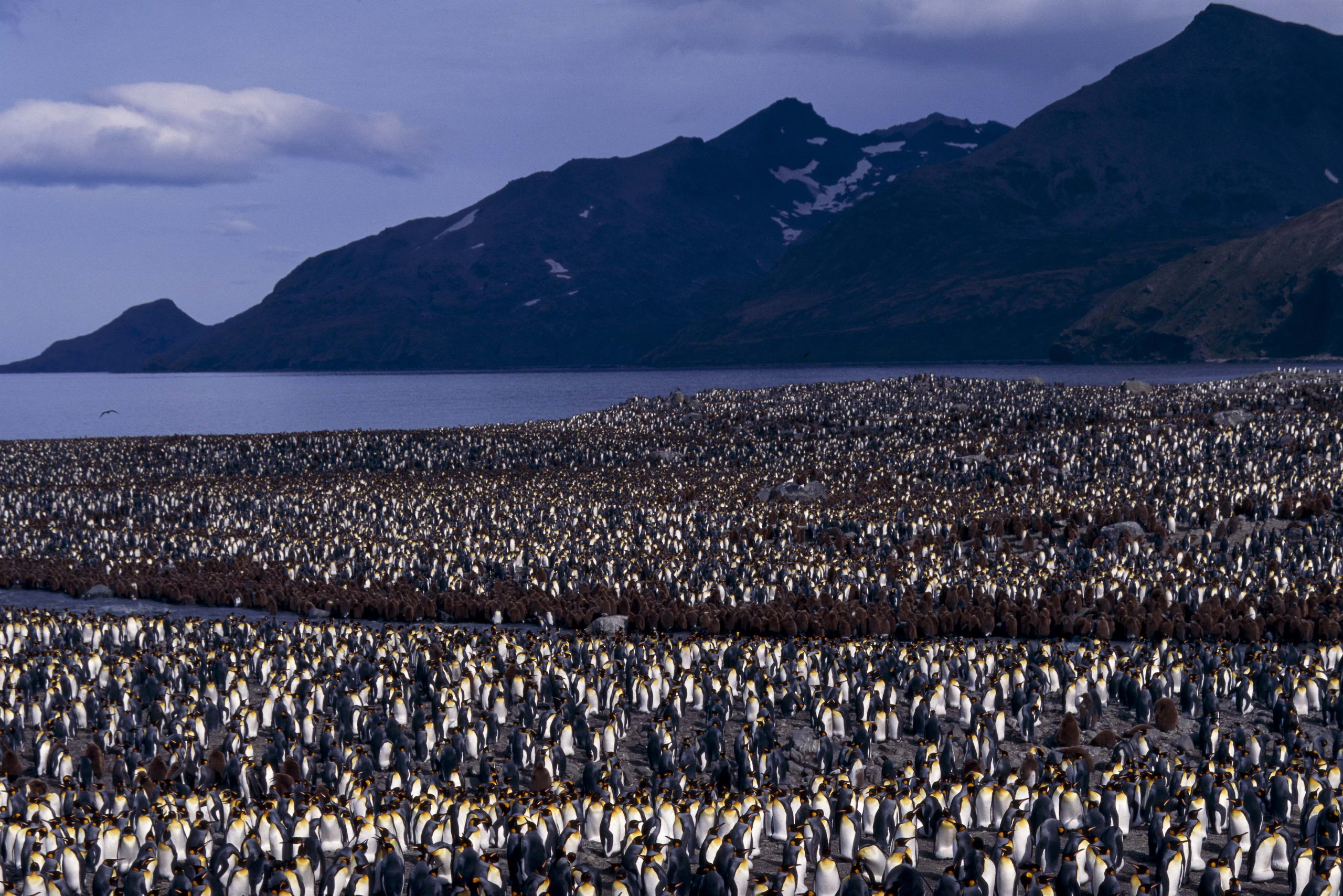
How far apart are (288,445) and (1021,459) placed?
3740 centimetres

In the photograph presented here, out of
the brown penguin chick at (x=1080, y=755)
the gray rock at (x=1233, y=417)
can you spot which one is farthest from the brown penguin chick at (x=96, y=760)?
the gray rock at (x=1233, y=417)

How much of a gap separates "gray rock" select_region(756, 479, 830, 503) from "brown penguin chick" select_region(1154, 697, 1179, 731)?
22763 millimetres


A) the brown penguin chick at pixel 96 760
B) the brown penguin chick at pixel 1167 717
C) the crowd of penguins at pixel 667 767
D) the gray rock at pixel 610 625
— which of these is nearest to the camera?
the crowd of penguins at pixel 667 767

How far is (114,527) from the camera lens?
1596 inches

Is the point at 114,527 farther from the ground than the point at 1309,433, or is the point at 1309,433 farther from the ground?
the point at 1309,433

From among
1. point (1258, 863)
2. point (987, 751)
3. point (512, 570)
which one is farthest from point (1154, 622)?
point (512, 570)

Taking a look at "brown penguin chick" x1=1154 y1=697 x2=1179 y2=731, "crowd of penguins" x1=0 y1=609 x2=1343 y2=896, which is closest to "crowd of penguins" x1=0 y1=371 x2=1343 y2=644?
"crowd of penguins" x1=0 y1=609 x2=1343 y2=896

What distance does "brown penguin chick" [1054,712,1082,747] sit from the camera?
51.0 feet

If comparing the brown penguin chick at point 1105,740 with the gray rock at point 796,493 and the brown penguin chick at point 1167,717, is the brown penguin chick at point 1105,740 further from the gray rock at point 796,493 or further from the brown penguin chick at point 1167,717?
the gray rock at point 796,493

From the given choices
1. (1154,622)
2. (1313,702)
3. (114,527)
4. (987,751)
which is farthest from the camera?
(114,527)

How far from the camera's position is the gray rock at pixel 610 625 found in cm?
2394

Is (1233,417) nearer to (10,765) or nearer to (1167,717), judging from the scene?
(1167,717)

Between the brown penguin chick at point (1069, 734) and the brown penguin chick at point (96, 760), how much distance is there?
→ 42.4 feet

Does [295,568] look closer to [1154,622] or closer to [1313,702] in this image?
[1154,622]
